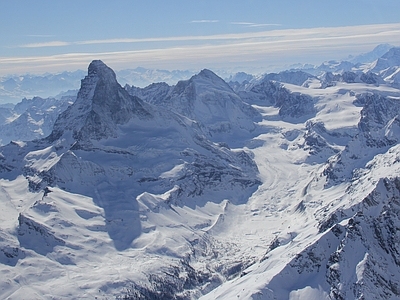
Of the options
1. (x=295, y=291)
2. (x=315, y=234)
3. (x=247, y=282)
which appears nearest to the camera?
(x=295, y=291)

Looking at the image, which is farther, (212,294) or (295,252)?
(212,294)

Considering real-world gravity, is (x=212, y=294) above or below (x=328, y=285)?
below

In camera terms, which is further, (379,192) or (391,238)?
(379,192)

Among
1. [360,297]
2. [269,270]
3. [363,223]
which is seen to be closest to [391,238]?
[363,223]

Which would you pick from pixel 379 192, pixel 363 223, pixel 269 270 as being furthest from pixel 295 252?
pixel 379 192

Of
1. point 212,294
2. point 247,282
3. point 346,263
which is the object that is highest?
point 346,263

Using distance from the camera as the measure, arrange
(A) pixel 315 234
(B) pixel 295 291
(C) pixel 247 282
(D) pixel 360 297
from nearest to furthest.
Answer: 1. (D) pixel 360 297
2. (B) pixel 295 291
3. (C) pixel 247 282
4. (A) pixel 315 234

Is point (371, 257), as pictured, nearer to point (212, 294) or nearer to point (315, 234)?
point (315, 234)

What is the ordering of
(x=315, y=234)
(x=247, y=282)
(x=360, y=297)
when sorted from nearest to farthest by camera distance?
1. (x=360, y=297)
2. (x=247, y=282)
3. (x=315, y=234)

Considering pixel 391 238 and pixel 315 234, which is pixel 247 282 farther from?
pixel 391 238
